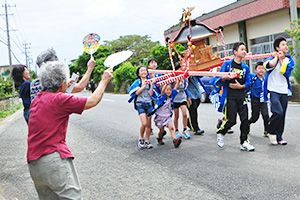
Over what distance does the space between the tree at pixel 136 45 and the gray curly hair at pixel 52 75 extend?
4730cm

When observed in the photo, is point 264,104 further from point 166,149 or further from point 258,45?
point 258,45

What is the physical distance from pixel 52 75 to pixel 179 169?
320 centimetres

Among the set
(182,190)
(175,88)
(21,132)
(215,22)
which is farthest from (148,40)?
(182,190)

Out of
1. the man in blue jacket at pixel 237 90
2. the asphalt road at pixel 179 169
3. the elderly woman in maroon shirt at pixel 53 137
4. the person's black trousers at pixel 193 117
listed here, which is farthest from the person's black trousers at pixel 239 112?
the elderly woman in maroon shirt at pixel 53 137

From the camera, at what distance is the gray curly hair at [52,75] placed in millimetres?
2910

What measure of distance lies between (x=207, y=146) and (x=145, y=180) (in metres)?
2.33

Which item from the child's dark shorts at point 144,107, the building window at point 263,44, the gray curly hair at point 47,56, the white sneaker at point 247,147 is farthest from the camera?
the building window at point 263,44

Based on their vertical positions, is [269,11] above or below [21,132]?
above

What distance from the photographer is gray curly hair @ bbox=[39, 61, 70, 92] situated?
2910 mm

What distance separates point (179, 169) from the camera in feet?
18.1

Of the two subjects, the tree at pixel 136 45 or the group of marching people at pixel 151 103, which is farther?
the tree at pixel 136 45

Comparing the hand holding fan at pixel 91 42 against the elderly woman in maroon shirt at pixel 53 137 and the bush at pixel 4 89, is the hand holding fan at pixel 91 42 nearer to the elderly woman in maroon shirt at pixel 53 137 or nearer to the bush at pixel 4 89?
the elderly woman in maroon shirt at pixel 53 137

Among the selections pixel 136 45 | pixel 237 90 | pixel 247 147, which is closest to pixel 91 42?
pixel 237 90

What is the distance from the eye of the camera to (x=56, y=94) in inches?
116
